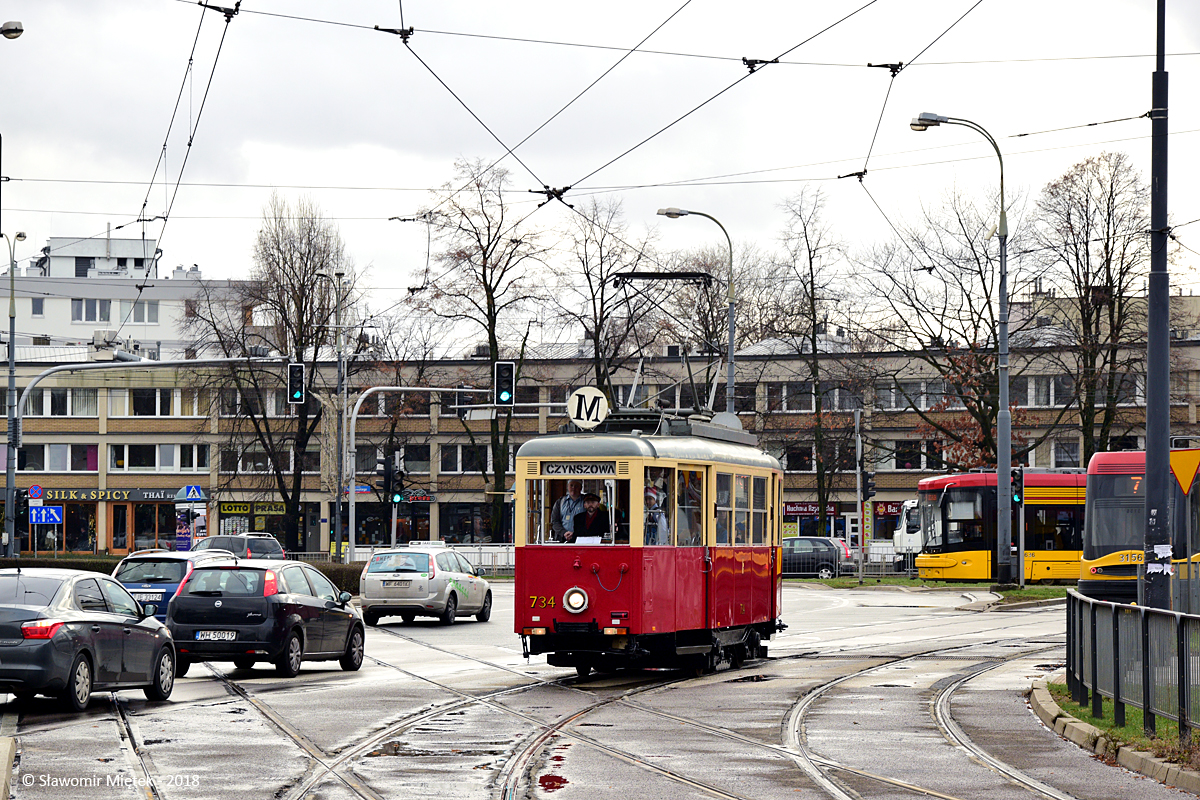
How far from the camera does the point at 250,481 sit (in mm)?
73312

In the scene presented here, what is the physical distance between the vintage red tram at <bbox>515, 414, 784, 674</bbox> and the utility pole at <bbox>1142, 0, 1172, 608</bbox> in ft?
17.2

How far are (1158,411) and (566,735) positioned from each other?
274 inches

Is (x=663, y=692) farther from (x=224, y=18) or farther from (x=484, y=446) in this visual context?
(x=484, y=446)

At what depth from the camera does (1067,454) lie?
230 feet

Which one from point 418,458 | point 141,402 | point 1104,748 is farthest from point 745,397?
point 1104,748

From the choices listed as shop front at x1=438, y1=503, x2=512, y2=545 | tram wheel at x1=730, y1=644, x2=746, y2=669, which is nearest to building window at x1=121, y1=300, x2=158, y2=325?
shop front at x1=438, y1=503, x2=512, y2=545

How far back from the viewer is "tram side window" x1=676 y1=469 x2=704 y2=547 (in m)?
18.4

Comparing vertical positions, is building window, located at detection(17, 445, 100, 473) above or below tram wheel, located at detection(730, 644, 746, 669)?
above

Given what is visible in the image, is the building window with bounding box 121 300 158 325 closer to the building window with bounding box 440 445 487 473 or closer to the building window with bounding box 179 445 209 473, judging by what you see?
the building window with bounding box 179 445 209 473

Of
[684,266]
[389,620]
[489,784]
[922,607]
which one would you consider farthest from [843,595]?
[489,784]

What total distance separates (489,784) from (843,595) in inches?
1307

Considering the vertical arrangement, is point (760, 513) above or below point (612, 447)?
below

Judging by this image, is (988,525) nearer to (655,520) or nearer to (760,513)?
(760,513)

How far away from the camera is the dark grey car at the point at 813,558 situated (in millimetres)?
54719
